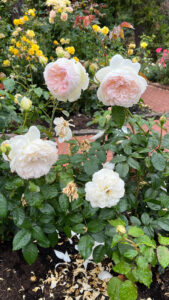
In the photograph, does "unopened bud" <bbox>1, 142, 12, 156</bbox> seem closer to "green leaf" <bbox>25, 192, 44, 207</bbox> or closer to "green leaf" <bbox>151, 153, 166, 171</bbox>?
"green leaf" <bbox>25, 192, 44, 207</bbox>

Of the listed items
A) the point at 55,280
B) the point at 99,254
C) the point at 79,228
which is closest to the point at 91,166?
the point at 79,228

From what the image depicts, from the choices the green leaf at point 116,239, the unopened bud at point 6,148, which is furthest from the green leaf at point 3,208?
the green leaf at point 116,239

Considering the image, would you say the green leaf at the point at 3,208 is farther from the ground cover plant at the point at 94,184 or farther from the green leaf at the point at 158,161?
the green leaf at the point at 158,161

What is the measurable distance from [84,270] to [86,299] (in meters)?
0.13

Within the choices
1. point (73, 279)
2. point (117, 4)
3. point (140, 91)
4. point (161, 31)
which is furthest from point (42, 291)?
point (161, 31)

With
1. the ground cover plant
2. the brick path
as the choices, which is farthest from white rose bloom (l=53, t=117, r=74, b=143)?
the brick path

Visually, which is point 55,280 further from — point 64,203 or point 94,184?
point 94,184

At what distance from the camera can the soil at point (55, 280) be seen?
113 centimetres

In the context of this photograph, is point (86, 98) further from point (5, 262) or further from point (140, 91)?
point (140, 91)

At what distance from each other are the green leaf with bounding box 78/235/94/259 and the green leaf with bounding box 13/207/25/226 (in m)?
0.21

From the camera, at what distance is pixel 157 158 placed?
3.11 feet

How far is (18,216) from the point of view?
923 mm

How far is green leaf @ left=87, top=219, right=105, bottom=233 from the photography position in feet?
3.04

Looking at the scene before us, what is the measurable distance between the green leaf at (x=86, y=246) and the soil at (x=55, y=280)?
36 cm
